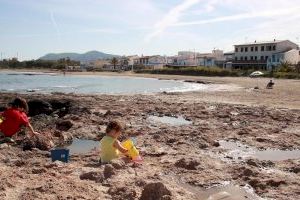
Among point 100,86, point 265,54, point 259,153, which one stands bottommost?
point 100,86

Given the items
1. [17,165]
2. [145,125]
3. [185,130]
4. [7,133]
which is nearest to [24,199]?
[17,165]

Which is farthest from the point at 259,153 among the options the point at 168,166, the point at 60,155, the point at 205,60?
the point at 205,60

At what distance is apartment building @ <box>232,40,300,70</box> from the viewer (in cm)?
8894

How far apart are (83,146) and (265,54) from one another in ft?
279

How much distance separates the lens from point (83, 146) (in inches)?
468

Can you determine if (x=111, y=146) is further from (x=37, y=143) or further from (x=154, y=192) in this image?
(x=37, y=143)

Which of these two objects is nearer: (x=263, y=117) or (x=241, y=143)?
(x=241, y=143)

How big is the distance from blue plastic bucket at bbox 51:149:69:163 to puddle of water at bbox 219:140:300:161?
3805mm

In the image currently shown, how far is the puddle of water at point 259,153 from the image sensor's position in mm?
10180

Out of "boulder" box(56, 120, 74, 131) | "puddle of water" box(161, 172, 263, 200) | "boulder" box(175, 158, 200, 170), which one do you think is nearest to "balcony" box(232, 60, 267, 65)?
"boulder" box(56, 120, 74, 131)

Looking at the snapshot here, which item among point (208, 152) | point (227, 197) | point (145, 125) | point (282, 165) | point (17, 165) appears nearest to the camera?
point (227, 197)

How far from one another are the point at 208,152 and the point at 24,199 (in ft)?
17.8

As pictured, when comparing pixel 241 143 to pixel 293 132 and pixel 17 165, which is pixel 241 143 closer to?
pixel 293 132

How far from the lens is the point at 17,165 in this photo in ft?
27.8
